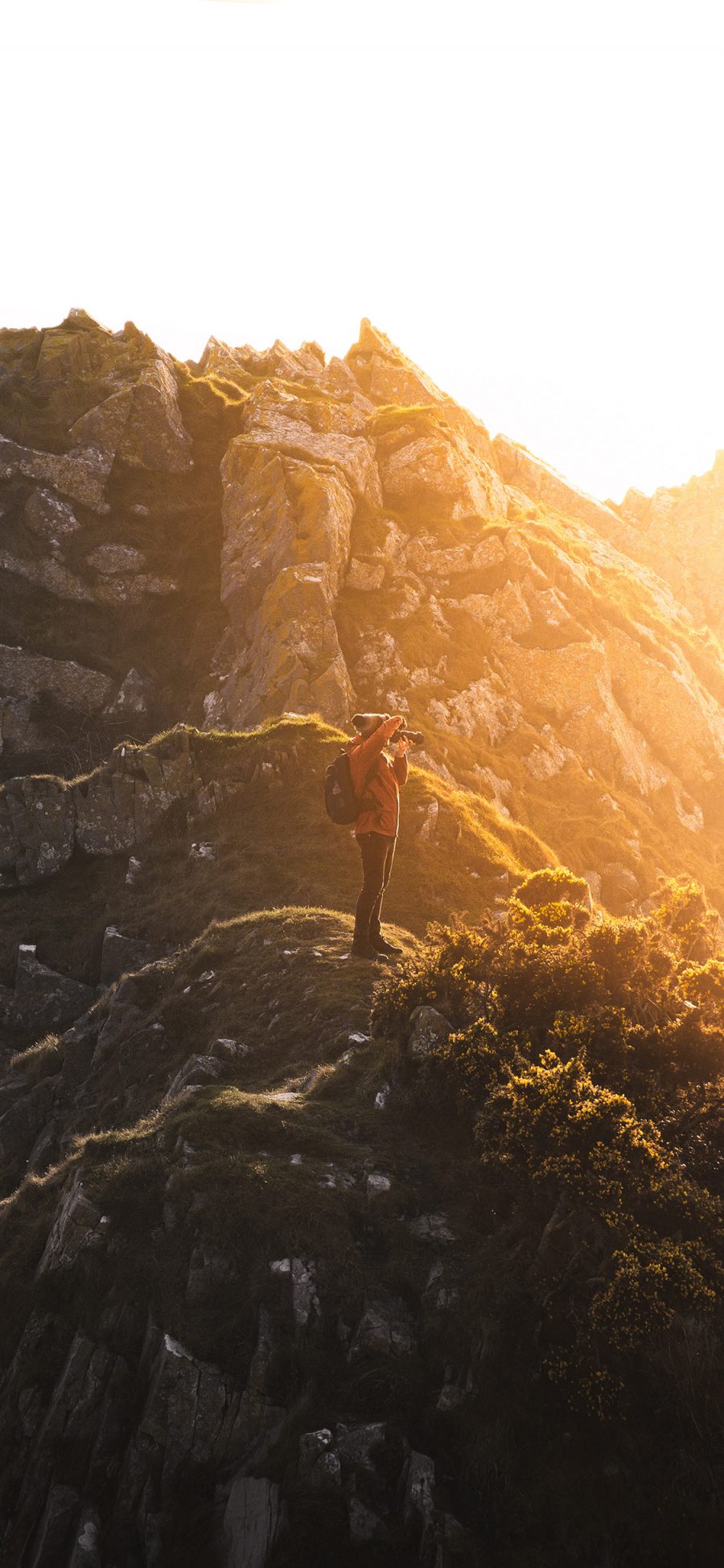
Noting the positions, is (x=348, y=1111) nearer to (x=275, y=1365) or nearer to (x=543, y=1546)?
(x=275, y=1365)

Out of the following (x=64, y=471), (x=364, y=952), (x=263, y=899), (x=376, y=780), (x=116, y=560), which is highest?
(x=64, y=471)

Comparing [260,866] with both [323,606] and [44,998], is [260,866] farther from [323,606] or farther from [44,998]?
[323,606]

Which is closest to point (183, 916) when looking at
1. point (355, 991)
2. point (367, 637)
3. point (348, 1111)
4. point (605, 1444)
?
point (355, 991)

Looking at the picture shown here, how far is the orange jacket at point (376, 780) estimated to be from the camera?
16094mm

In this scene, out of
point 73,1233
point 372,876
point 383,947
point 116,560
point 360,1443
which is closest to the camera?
point 360,1443

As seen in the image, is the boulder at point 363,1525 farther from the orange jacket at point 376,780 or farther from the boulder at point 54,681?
the boulder at point 54,681

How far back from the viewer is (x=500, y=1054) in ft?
36.6

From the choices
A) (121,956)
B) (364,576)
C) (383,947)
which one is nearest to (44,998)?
(121,956)

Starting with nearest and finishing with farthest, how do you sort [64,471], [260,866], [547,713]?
[260,866] → [547,713] → [64,471]

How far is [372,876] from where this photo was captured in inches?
658

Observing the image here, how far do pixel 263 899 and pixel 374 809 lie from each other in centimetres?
627

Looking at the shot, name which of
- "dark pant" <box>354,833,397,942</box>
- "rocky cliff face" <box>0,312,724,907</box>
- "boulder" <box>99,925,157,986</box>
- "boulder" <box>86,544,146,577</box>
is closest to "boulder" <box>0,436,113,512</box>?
"rocky cliff face" <box>0,312,724,907</box>

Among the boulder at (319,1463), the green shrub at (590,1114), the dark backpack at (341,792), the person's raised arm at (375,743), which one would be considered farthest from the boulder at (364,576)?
the boulder at (319,1463)

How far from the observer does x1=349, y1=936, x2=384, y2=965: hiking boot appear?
672 inches
